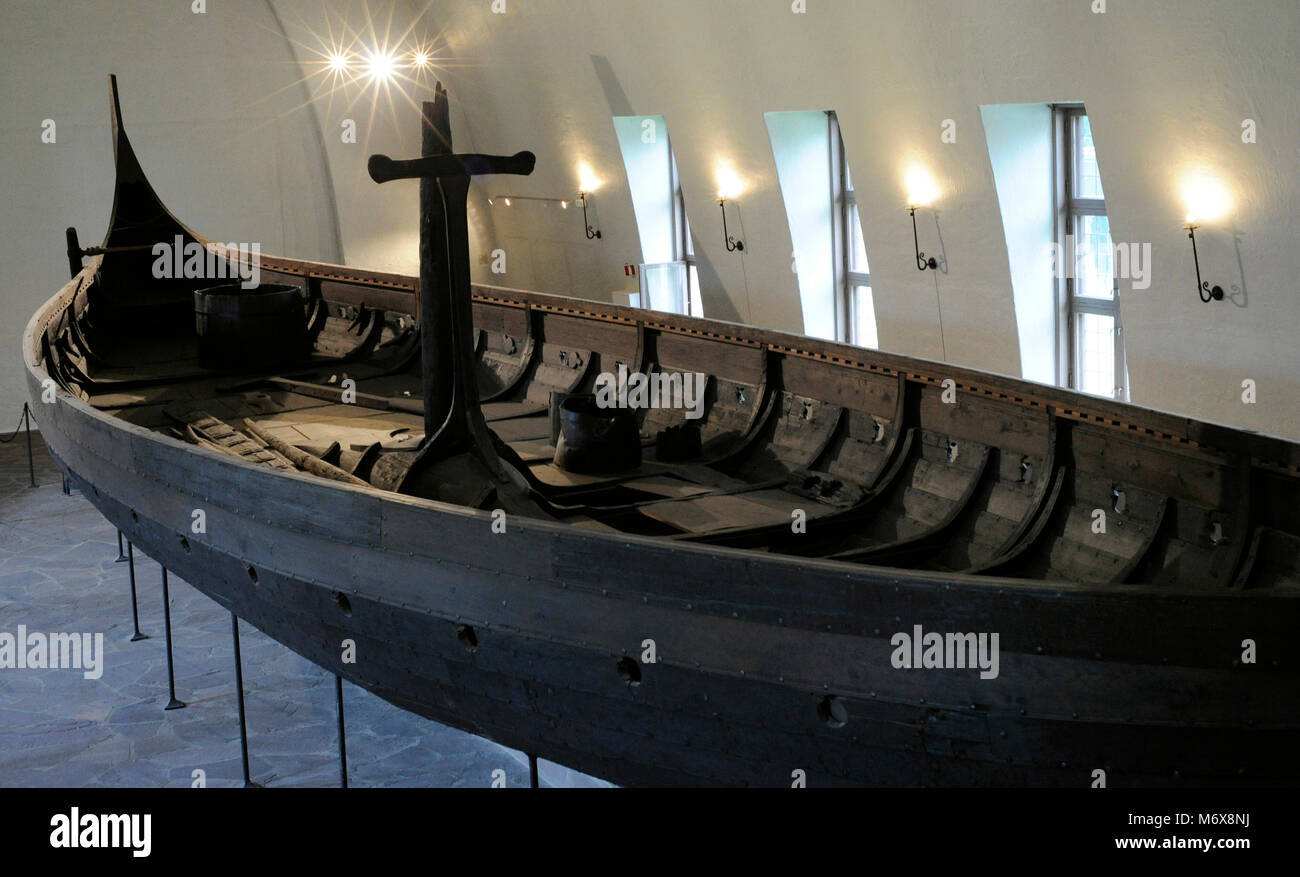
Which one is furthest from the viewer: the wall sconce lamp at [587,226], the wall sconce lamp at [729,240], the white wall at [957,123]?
the wall sconce lamp at [587,226]

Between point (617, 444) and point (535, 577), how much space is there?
2.17 meters

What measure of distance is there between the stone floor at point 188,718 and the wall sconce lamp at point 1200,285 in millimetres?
5636

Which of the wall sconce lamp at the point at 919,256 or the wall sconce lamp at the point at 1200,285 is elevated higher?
the wall sconce lamp at the point at 919,256

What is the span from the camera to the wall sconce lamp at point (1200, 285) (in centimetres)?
869

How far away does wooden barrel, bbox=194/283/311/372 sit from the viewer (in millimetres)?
8695

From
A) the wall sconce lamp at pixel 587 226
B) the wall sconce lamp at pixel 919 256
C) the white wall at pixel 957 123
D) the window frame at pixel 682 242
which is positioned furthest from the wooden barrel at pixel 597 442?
the wall sconce lamp at pixel 587 226

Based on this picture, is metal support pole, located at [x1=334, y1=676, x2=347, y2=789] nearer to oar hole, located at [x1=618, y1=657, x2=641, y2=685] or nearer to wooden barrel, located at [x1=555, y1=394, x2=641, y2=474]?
wooden barrel, located at [x1=555, y1=394, x2=641, y2=474]

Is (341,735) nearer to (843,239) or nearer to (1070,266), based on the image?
(1070,266)

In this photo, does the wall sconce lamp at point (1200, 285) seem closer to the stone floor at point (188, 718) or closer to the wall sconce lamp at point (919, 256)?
the wall sconce lamp at point (919, 256)

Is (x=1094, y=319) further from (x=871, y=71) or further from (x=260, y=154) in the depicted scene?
(x=260, y=154)

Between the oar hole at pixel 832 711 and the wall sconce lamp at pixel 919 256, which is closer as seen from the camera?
the oar hole at pixel 832 711

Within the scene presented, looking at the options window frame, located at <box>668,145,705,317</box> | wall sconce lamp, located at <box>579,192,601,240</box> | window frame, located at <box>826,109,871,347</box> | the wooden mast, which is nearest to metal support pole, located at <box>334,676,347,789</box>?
the wooden mast

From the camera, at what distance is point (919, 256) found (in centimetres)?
1134

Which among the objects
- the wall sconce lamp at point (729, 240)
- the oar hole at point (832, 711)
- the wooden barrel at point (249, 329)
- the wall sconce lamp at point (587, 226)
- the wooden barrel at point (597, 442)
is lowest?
the oar hole at point (832, 711)
